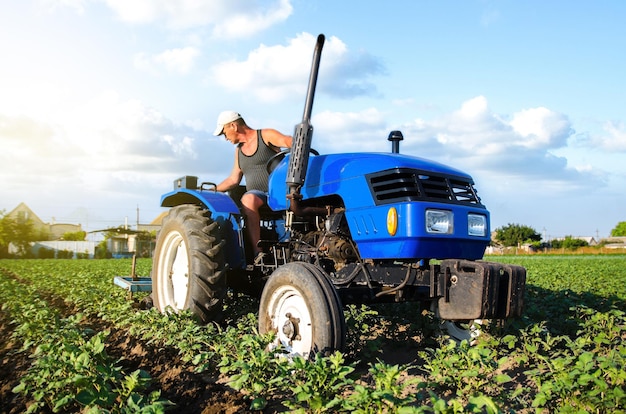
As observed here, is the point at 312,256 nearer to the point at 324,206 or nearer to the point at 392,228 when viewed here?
the point at 324,206

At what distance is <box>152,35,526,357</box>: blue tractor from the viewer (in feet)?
12.5

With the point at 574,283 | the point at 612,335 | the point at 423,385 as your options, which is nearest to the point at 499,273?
the point at 423,385

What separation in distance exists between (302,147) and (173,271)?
2.43 m

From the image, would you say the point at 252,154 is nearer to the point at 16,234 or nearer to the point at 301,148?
the point at 301,148

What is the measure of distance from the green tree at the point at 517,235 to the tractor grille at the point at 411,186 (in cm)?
7860

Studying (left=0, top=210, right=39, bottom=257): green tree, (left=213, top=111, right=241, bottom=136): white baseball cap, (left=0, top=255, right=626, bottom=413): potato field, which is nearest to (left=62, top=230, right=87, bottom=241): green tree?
(left=0, top=210, right=39, bottom=257): green tree

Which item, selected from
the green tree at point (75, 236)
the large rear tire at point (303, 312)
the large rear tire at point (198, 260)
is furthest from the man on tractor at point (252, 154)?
the green tree at point (75, 236)

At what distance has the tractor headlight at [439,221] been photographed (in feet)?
13.0

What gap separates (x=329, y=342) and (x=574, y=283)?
10.8 meters

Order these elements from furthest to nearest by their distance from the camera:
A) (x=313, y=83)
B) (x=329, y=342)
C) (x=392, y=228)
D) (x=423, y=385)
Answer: (x=313, y=83)
(x=392, y=228)
(x=329, y=342)
(x=423, y=385)

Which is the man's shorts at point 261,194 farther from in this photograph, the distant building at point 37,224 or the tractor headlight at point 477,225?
the distant building at point 37,224

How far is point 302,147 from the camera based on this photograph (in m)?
4.48

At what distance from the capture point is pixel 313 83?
4.58 m

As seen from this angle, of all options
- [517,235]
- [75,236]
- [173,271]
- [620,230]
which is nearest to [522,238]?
[517,235]
